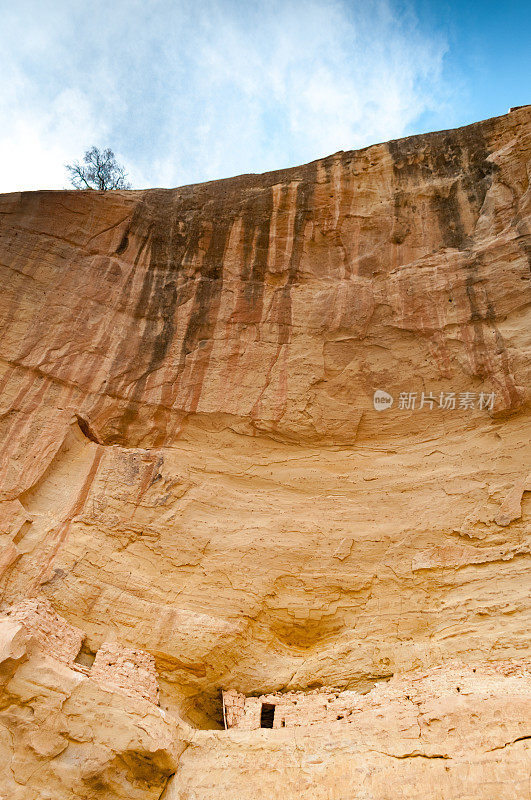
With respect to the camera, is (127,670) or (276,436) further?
(276,436)

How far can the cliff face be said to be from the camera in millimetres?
8422

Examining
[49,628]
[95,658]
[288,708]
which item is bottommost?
[288,708]

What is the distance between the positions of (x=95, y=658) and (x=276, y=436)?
15.1ft

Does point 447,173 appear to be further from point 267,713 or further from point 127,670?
point 127,670

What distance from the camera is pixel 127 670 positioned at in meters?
8.45

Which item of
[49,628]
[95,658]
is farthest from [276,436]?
[49,628]

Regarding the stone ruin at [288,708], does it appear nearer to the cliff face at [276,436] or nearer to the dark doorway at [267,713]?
the dark doorway at [267,713]

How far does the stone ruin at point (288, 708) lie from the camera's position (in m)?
7.72

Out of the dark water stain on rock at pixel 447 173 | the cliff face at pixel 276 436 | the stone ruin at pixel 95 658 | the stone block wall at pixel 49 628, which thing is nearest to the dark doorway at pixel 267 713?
the cliff face at pixel 276 436

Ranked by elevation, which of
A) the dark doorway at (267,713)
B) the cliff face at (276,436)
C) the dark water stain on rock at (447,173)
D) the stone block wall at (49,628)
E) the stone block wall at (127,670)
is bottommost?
the dark doorway at (267,713)

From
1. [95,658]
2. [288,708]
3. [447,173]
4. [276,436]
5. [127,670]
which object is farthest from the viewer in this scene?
[447,173]

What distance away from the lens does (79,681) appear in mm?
7613

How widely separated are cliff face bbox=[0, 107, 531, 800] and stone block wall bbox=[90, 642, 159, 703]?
16 cm

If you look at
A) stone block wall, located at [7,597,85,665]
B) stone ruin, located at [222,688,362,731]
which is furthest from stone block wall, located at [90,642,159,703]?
stone ruin, located at [222,688,362,731]
